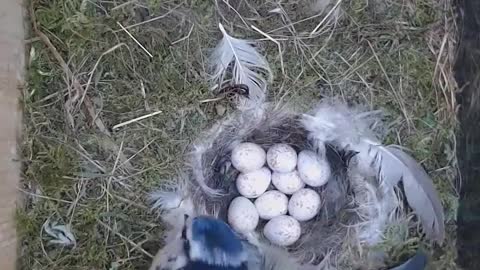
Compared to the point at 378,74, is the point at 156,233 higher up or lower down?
lower down

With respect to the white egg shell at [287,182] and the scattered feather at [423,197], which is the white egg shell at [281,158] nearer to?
the white egg shell at [287,182]

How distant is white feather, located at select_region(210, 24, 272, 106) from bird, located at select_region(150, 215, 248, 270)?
353 millimetres

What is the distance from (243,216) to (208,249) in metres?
0.22

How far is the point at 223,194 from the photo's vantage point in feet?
6.20

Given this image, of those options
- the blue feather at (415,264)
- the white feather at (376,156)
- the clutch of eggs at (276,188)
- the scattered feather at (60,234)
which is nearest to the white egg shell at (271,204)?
the clutch of eggs at (276,188)

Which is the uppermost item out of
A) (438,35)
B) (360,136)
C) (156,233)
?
(438,35)

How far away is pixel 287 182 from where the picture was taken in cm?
184

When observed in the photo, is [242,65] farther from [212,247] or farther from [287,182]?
[212,247]

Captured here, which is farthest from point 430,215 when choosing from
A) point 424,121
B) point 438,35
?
point 438,35

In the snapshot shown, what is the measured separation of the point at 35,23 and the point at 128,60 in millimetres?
207

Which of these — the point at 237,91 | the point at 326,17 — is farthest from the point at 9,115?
the point at 326,17

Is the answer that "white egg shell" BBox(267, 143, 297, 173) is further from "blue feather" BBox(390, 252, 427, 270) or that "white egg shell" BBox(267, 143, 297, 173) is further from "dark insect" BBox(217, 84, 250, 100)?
"blue feather" BBox(390, 252, 427, 270)

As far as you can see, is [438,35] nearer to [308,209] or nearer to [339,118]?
[339,118]

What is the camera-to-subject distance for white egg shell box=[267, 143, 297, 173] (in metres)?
1.83
